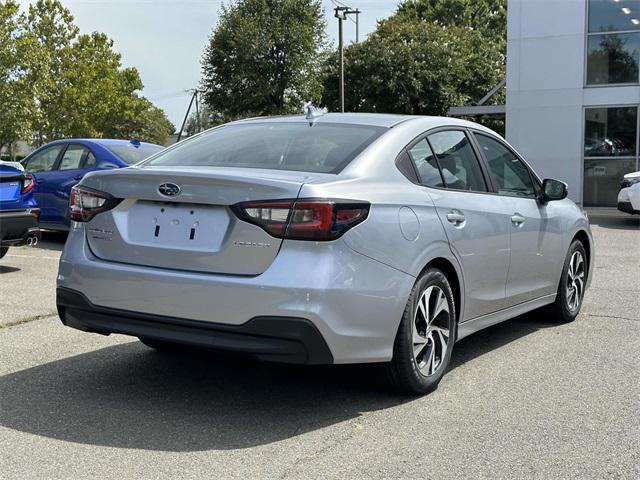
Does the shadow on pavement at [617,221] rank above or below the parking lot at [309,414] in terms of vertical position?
above

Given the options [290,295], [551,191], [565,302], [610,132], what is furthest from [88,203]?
[610,132]

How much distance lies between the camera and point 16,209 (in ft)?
26.7

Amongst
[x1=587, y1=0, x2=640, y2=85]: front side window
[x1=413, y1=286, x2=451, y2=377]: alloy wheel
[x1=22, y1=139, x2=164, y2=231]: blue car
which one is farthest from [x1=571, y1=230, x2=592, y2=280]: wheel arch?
[x1=587, y1=0, x2=640, y2=85]: front side window

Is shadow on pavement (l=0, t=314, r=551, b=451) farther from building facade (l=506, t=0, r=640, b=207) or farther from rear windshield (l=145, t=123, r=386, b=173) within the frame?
building facade (l=506, t=0, r=640, b=207)

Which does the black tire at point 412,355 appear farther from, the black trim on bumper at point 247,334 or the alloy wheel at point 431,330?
→ the black trim on bumper at point 247,334

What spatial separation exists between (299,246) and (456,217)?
4.30 feet

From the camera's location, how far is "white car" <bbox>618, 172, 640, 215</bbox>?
14.5 m

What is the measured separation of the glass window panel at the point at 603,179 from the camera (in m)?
18.0

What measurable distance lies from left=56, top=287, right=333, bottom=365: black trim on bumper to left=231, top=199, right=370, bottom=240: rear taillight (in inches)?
15.9

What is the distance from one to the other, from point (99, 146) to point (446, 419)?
8028 millimetres

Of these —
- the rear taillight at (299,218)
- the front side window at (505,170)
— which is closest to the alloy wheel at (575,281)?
the front side window at (505,170)

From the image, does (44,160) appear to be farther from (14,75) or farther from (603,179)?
(14,75)

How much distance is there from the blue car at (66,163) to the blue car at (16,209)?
2.15m

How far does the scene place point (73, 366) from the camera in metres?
4.74
